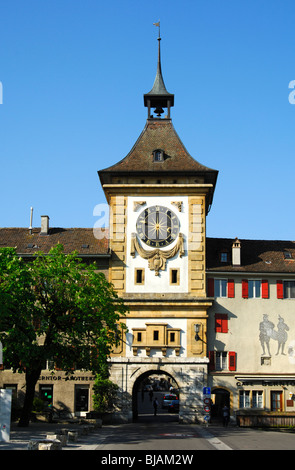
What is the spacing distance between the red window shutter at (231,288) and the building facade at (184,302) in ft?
0.51

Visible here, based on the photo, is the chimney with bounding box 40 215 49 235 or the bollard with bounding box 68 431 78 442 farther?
the chimney with bounding box 40 215 49 235

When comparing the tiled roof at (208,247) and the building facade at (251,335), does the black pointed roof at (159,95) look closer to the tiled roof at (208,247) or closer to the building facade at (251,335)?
the tiled roof at (208,247)

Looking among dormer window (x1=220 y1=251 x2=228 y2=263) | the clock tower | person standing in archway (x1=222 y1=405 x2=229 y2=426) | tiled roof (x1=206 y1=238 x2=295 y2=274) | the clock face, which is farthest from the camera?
dormer window (x1=220 y1=251 x2=228 y2=263)

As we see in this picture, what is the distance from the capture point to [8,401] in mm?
25953

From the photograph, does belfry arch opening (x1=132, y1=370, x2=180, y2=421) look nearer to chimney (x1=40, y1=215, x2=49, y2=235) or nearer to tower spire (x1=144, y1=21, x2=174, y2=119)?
chimney (x1=40, y1=215, x2=49, y2=235)

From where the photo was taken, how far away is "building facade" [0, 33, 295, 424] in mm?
49031

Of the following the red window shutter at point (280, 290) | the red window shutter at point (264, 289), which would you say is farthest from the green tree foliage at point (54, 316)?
the red window shutter at point (280, 290)

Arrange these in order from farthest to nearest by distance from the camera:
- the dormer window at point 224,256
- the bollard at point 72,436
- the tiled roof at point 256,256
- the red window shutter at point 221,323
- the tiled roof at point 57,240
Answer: the dormer window at point 224,256
the tiled roof at point 57,240
the tiled roof at point 256,256
the red window shutter at point 221,323
the bollard at point 72,436

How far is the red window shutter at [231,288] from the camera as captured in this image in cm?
5084

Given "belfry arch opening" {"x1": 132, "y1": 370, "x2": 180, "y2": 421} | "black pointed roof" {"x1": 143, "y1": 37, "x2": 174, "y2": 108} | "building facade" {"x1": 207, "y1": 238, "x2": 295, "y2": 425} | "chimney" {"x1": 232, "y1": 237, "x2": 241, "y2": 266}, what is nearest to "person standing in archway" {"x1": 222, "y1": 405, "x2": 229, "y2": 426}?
"building facade" {"x1": 207, "y1": 238, "x2": 295, "y2": 425}

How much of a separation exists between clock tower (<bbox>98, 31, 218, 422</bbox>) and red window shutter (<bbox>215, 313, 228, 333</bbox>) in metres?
1.27

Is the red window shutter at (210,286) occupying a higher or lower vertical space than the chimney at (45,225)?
lower

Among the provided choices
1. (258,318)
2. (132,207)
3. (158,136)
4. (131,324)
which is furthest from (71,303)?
(158,136)

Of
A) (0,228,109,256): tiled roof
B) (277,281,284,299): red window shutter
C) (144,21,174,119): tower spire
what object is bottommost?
(277,281,284,299): red window shutter
